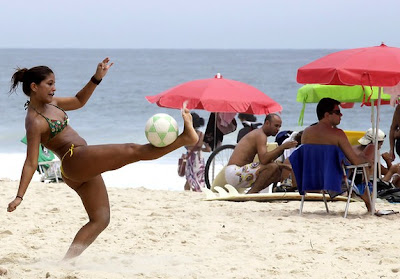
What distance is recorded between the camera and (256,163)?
8797 mm

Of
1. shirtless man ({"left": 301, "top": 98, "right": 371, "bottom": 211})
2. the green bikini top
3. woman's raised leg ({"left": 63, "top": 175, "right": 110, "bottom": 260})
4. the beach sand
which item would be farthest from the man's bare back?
the green bikini top

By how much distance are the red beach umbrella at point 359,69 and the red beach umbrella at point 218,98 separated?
1.92 meters

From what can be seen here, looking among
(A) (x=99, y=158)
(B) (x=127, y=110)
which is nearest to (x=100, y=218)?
(A) (x=99, y=158)

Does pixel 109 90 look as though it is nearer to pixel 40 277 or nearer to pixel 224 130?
pixel 224 130

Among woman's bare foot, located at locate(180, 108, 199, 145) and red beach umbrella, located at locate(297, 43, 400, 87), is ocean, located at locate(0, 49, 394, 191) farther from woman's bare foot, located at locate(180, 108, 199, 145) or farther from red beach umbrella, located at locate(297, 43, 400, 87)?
woman's bare foot, located at locate(180, 108, 199, 145)

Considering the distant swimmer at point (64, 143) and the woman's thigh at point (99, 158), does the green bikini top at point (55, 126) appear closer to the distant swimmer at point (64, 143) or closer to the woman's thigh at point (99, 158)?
the distant swimmer at point (64, 143)

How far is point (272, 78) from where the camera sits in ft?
168

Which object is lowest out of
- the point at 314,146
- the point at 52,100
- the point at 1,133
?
the point at 1,133

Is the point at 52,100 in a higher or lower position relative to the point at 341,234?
higher

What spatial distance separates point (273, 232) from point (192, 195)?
100 inches

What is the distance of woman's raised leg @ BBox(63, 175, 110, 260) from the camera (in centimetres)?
485

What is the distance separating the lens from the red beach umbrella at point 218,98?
365 inches

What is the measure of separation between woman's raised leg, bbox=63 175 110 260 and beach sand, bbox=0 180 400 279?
20cm

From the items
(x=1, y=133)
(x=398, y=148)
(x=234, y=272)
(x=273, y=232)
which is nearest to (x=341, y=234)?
(x=273, y=232)
